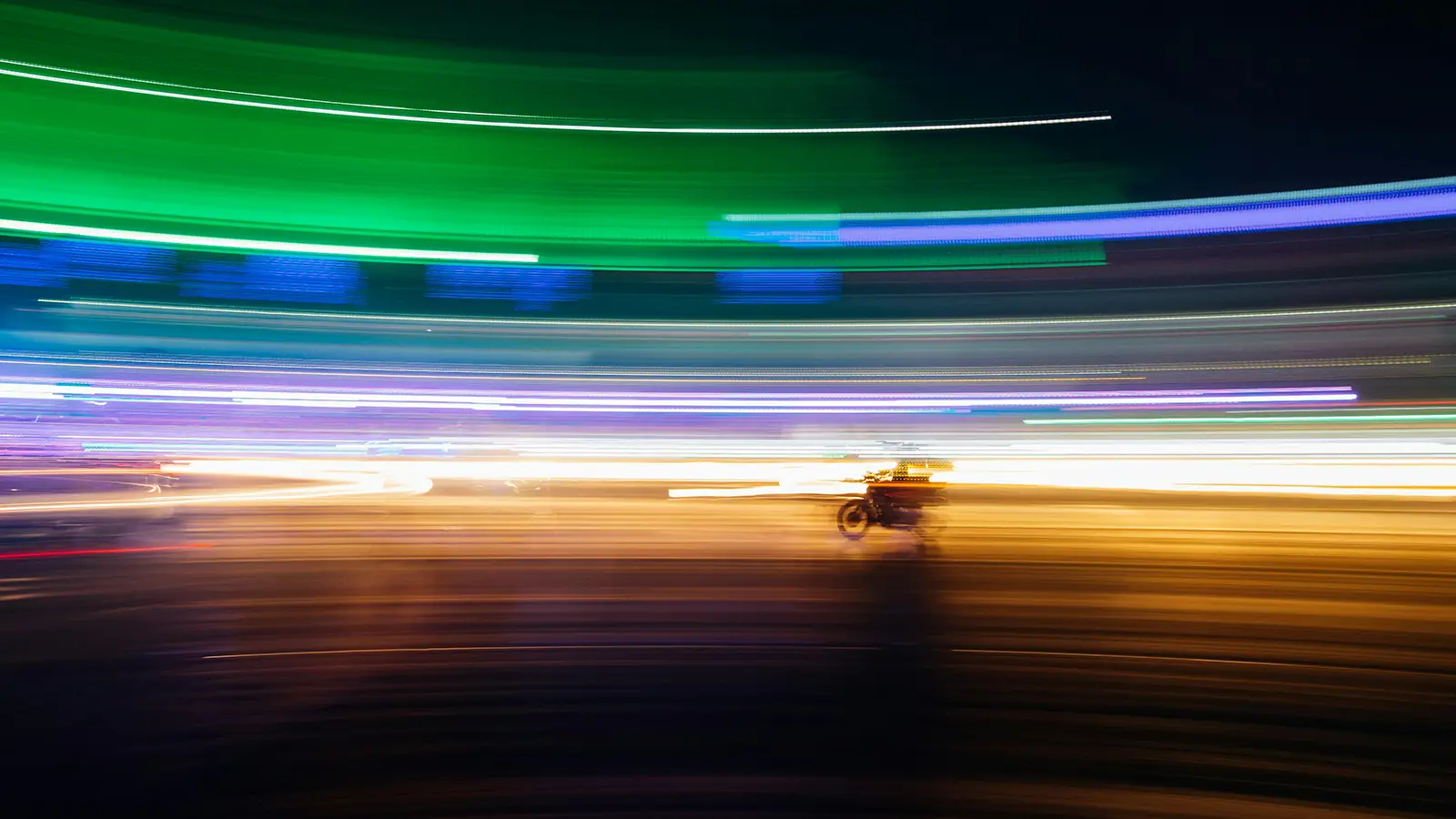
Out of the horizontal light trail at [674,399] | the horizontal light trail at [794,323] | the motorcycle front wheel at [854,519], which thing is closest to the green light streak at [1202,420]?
the horizontal light trail at [674,399]

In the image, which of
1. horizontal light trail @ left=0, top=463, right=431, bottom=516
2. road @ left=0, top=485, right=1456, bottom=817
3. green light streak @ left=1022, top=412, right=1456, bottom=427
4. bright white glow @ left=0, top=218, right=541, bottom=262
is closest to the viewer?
road @ left=0, top=485, right=1456, bottom=817

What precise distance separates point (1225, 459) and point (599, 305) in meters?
7.31

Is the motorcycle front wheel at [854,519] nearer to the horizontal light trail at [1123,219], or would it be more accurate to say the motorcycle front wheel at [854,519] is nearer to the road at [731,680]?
the road at [731,680]

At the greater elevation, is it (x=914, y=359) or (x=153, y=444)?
(x=914, y=359)

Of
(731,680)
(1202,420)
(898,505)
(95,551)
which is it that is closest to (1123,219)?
(1202,420)

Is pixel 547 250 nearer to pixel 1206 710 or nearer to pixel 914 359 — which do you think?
pixel 914 359

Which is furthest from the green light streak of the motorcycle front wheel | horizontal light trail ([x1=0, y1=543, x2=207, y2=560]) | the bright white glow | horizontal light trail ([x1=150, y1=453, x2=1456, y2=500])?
horizontal light trail ([x1=0, y1=543, x2=207, y2=560])

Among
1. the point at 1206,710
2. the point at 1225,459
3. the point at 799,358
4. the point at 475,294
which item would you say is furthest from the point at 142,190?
the point at 1225,459

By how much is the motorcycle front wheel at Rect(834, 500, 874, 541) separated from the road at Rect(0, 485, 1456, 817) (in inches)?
48.2

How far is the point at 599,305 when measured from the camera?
33.1 ft

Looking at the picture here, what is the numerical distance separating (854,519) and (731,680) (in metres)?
4.63

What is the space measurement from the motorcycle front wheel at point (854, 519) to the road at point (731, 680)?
1225mm

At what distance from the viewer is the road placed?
2201 millimetres

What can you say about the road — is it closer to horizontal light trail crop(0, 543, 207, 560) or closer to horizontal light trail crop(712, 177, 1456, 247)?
horizontal light trail crop(0, 543, 207, 560)
